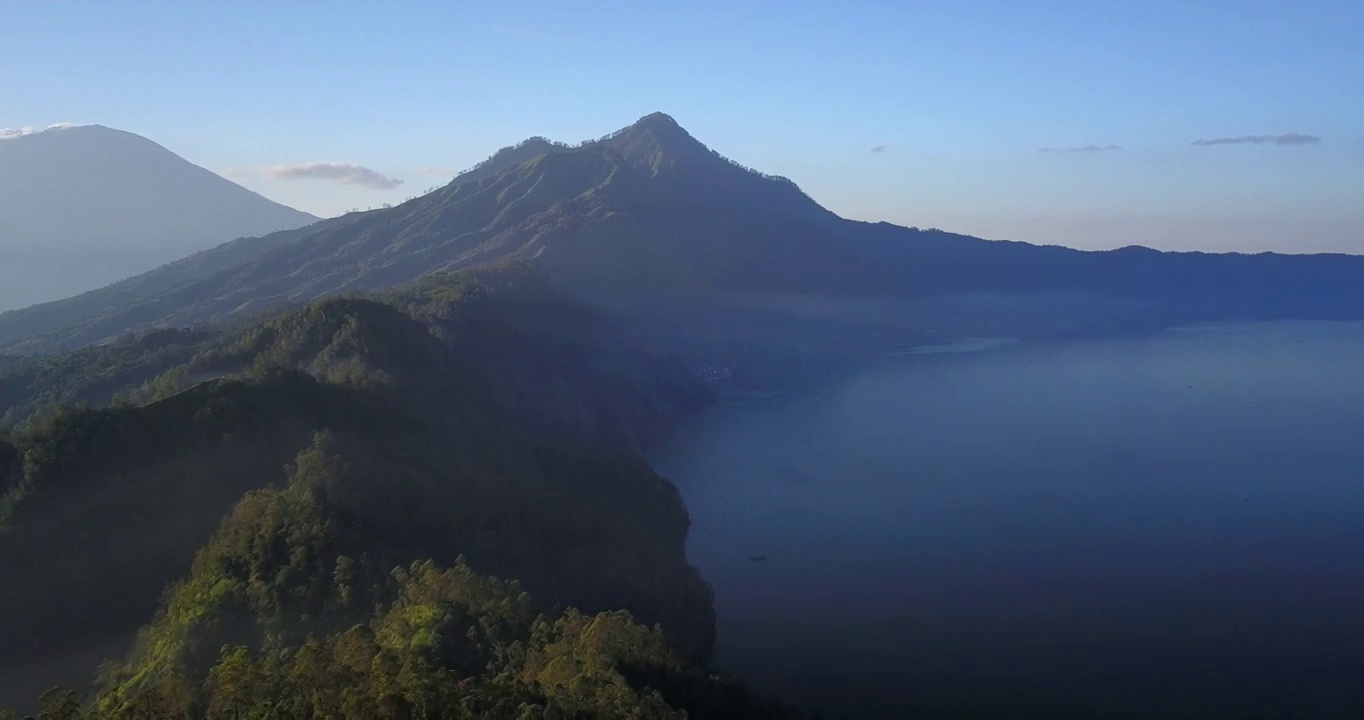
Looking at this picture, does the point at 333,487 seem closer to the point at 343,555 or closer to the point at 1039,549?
the point at 343,555

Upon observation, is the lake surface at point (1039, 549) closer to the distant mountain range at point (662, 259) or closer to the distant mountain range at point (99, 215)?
the distant mountain range at point (662, 259)

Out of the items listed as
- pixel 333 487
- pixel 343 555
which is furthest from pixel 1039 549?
pixel 343 555

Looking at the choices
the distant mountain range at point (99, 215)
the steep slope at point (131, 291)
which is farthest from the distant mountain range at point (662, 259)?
the distant mountain range at point (99, 215)

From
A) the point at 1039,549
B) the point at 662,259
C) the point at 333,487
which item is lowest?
the point at 1039,549

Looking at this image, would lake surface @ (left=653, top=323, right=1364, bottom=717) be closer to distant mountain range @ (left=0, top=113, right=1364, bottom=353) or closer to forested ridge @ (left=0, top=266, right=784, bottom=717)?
forested ridge @ (left=0, top=266, right=784, bottom=717)

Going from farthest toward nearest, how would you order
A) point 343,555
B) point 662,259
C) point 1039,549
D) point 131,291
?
point 662,259 < point 131,291 < point 1039,549 < point 343,555

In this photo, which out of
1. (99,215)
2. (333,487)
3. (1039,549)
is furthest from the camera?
(99,215)

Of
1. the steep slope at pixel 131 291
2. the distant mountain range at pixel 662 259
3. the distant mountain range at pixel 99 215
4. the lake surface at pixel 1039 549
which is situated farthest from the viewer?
the distant mountain range at pixel 99 215
